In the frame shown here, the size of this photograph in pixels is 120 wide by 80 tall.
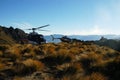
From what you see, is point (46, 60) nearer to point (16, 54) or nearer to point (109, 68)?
point (16, 54)

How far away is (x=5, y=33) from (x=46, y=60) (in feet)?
249

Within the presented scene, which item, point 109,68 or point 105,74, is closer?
point 105,74

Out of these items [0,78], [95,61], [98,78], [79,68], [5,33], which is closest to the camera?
[98,78]

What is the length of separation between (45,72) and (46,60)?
12.1 ft

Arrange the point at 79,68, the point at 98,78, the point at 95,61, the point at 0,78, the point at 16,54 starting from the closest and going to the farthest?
the point at 98,78
the point at 0,78
the point at 79,68
the point at 95,61
the point at 16,54

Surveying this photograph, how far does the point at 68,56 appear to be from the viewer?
55.7 ft

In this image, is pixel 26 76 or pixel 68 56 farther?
pixel 68 56

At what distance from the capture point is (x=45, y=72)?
43.9ft

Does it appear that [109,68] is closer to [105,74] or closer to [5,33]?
[105,74]

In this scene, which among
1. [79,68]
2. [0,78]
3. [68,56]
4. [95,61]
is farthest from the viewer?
[68,56]

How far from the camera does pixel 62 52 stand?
17.7 meters

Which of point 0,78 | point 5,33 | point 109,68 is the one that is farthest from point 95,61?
point 5,33

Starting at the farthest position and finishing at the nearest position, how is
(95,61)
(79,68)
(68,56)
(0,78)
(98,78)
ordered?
(68,56) → (95,61) → (79,68) → (0,78) → (98,78)

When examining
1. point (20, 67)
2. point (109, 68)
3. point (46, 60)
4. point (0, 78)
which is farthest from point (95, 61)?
point (0, 78)
